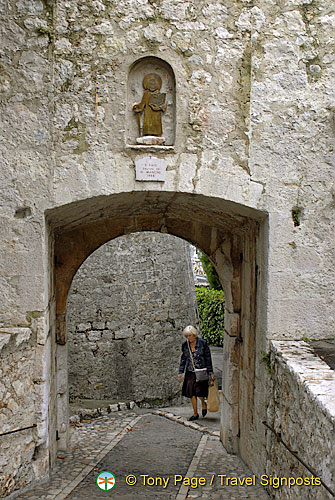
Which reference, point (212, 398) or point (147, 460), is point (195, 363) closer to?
point (212, 398)

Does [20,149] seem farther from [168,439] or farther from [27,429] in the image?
[168,439]

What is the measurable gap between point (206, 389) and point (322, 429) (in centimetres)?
414

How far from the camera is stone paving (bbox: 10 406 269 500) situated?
4.16m

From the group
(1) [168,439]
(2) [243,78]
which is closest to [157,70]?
(2) [243,78]

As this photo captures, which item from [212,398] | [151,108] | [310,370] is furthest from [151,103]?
[212,398]

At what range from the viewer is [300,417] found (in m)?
3.13

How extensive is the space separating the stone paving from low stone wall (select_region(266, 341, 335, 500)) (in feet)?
1.96

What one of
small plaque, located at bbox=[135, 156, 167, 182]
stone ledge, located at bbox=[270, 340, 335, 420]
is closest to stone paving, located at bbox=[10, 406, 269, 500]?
stone ledge, located at bbox=[270, 340, 335, 420]

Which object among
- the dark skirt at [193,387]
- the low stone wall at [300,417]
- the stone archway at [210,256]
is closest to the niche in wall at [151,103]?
the stone archway at [210,256]

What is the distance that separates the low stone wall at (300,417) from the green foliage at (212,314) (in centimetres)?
1047

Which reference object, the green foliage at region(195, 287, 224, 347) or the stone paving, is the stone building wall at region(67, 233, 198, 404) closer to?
the stone paving

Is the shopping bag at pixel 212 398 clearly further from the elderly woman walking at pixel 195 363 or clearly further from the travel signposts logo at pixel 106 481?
the travel signposts logo at pixel 106 481

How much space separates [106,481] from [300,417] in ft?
6.87

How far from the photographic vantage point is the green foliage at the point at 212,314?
14453mm
